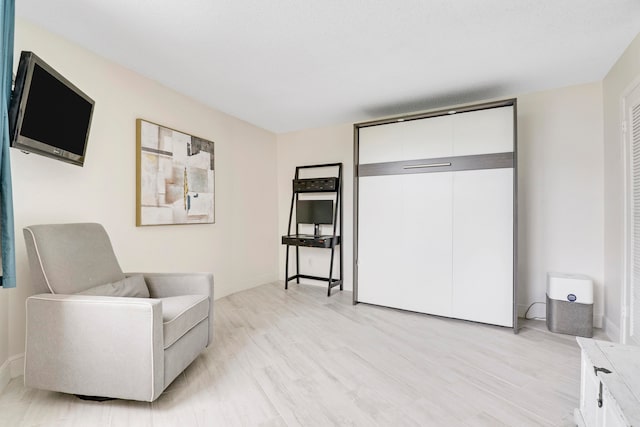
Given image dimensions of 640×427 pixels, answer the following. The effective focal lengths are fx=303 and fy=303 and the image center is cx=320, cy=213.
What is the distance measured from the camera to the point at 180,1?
1.81 m

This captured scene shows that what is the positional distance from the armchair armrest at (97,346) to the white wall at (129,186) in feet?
1.70

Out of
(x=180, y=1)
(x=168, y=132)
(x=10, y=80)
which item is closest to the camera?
(x=10, y=80)

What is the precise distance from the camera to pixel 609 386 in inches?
47.5

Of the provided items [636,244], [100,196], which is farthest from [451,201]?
[100,196]

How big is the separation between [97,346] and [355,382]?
1547mm

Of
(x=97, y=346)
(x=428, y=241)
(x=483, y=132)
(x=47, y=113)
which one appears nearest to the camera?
(x=97, y=346)

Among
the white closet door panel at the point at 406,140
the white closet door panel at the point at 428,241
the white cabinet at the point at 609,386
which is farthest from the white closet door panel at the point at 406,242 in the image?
the white cabinet at the point at 609,386

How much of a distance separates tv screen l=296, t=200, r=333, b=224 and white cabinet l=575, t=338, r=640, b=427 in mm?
3140

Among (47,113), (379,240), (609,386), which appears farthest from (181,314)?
(379,240)

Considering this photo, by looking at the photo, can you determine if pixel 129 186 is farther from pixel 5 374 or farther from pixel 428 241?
pixel 428 241

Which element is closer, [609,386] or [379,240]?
[609,386]

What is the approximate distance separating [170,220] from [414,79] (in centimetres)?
282

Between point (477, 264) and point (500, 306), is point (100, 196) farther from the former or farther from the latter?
point (500, 306)

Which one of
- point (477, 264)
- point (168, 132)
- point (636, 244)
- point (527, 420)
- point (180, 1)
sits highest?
point (180, 1)
